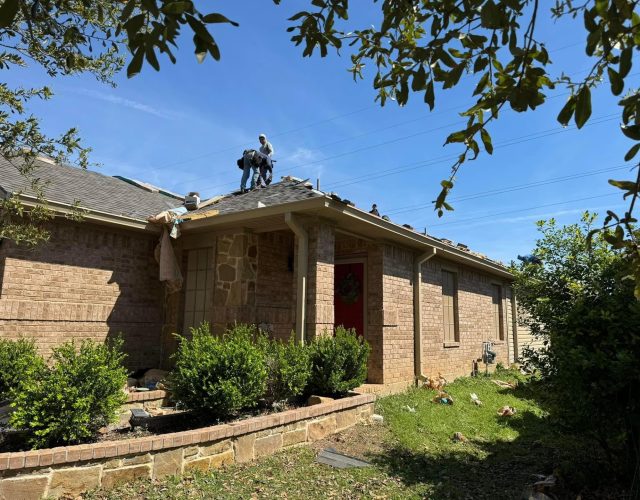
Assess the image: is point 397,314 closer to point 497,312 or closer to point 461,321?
point 461,321

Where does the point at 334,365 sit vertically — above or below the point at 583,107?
below

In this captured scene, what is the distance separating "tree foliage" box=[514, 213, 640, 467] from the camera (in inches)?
166

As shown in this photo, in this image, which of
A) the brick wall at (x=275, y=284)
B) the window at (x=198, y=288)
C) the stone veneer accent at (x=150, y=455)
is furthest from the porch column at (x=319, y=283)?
the window at (x=198, y=288)

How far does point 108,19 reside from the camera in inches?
206

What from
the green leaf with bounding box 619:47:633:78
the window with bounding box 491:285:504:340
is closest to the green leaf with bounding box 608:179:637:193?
the green leaf with bounding box 619:47:633:78

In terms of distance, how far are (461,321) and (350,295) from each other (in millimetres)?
3904

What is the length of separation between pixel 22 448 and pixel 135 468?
1.07 m

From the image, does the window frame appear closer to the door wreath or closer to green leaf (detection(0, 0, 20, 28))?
the door wreath

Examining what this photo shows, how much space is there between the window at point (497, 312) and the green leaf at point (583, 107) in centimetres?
1350

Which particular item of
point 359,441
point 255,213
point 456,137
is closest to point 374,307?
point 255,213

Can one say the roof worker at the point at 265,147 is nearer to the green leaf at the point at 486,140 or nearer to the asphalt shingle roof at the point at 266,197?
the asphalt shingle roof at the point at 266,197

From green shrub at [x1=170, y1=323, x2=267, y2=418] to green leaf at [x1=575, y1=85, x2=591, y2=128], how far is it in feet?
14.2

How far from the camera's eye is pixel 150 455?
13.9 feet

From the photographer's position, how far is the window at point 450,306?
38.3 feet
